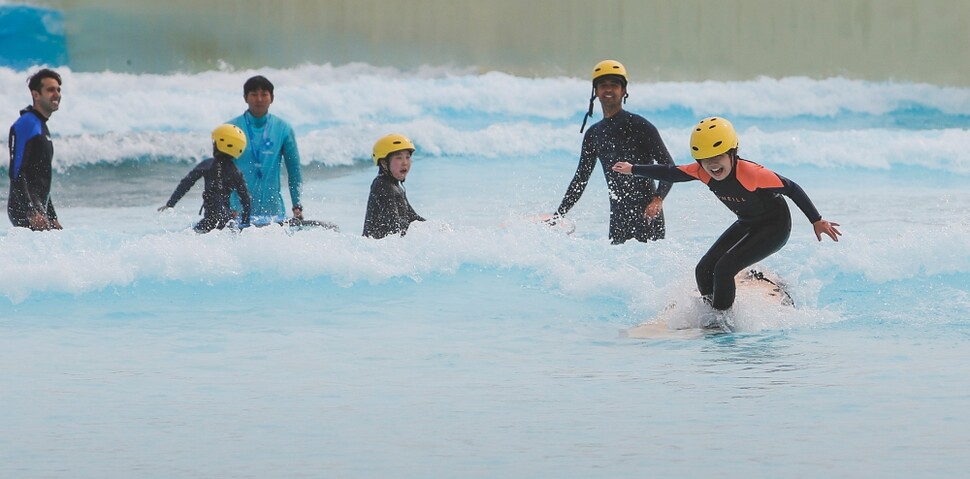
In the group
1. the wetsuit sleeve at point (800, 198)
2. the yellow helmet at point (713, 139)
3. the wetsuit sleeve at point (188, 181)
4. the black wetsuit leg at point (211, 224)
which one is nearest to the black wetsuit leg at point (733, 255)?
the wetsuit sleeve at point (800, 198)

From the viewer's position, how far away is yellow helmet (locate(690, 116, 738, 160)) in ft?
24.1

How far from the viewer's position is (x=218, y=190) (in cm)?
995

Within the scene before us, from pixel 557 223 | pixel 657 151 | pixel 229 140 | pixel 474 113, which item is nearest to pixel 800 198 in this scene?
pixel 657 151

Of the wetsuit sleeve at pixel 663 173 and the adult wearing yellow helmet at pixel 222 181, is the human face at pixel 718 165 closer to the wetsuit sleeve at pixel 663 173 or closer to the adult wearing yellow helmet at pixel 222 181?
the wetsuit sleeve at pixel 663 173

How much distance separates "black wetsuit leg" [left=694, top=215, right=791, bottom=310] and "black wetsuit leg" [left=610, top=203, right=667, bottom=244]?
1.49 m

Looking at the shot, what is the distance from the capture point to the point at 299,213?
10305 mm

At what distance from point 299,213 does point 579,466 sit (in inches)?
231

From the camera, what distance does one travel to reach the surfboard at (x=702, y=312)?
7.48m

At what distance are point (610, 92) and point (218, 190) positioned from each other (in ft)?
10.1

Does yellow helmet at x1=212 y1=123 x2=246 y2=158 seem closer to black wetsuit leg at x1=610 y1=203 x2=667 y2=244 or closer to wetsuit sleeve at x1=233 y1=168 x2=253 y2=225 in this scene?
wetsuit sleeve at x1=233 y1=168 x2=253 y2=225

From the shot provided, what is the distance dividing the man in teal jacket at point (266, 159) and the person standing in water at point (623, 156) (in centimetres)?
229

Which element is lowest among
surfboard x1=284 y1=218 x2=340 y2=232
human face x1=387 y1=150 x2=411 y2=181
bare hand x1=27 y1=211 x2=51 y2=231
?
surfboard x1=284 y1=218 x2=340 y2=232

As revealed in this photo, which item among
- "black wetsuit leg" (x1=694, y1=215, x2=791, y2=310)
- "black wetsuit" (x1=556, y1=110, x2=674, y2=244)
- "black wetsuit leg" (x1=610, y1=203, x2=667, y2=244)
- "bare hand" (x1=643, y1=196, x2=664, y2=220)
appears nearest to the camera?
"black wetsuit leg" (x1=694, y1=215, x2=791, y2=310)

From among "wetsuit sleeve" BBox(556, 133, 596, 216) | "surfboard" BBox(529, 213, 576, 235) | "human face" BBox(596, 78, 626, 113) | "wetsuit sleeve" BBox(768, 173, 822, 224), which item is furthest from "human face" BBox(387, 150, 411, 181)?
"wetsuit sleeve" BBox(768, 173, 822, 224)
